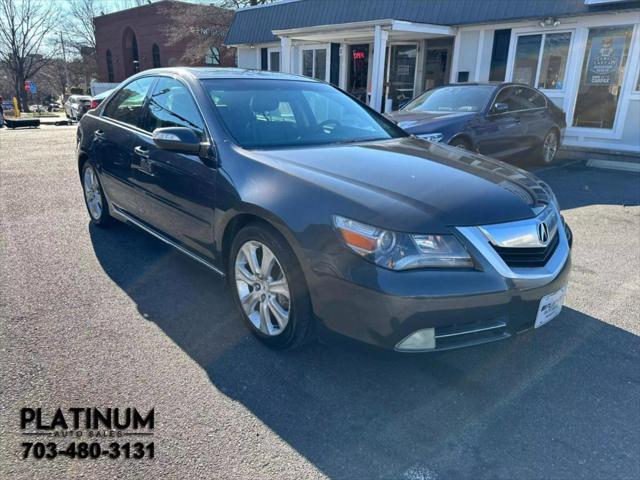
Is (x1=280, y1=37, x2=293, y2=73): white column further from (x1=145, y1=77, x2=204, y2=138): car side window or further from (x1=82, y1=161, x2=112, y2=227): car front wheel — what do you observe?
(x1=145, y1=77, x2=204, y2=138): car side window

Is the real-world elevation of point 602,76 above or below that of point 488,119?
above

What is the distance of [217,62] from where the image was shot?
3225cm

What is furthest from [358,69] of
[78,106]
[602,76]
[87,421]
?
[78,106]

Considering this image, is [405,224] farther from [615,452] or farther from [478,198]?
[615,452]

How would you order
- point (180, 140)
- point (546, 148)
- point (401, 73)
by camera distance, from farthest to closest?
point (401, 73) → point (546, 148) → point (180, 140)

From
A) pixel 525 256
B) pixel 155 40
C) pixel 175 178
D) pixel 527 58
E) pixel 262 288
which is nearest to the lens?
pixel 525 256

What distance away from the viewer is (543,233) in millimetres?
2660

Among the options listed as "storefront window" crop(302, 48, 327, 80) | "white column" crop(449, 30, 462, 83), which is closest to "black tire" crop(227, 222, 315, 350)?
"white column" crop(449, 30, 462, 83)

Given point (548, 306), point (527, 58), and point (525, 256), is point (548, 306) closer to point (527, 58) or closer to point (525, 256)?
point (525, 256)

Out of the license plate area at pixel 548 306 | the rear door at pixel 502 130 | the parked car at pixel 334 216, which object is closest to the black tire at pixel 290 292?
the parked car at pixel 334 216

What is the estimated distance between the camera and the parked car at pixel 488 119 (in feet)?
23.5

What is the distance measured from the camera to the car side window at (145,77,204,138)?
346 cm

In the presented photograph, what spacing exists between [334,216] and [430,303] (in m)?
0.64

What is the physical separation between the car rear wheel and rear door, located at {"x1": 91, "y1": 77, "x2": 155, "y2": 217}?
7537mm
